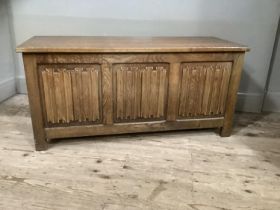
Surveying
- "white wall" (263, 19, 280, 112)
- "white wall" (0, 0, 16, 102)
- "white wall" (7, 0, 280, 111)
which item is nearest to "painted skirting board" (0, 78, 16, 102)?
"white wall" (0, 0, 16, 102)

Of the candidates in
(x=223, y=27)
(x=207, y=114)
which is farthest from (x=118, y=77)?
(x=223, y=27)

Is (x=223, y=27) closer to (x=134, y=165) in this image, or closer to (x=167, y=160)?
(x=167, y=160)

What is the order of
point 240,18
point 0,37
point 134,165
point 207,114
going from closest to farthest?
point 134,165 → point 207,114 → point 240,18 → point 0,37

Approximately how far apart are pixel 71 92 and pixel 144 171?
59 cm

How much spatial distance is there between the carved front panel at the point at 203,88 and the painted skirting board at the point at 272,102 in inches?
28.8

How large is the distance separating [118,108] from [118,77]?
19 centimetres

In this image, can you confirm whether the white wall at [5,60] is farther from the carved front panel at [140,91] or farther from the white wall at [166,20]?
the carved front panel at [140,91]

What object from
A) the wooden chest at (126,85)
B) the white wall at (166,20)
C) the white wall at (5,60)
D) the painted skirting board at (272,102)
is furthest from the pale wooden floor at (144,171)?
the white wall at (166,20)

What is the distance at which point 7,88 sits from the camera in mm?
2250

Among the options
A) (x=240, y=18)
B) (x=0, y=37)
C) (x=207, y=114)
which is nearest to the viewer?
(x=207, y=114)

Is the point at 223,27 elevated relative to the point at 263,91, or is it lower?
elevated

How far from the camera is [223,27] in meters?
2.02

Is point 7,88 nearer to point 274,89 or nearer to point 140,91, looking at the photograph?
point 140,91

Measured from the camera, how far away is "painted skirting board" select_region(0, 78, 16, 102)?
219 cm
